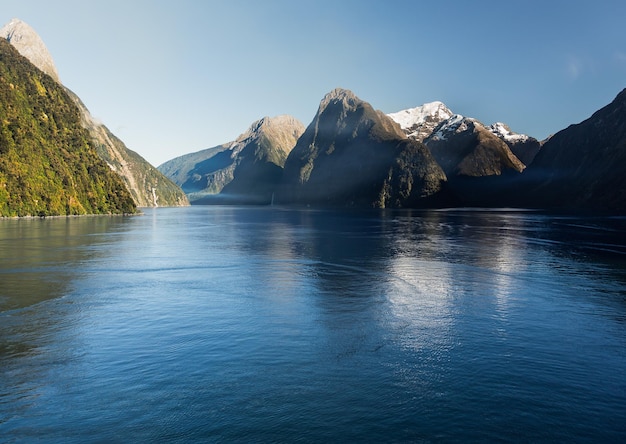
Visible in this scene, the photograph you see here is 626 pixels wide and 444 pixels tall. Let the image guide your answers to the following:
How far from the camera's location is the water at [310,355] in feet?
58.4

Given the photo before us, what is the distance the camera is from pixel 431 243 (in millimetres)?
89312

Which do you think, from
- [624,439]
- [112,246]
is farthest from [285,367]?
[112,246]

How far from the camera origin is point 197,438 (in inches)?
660

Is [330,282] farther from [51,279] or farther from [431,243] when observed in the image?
[431,243]

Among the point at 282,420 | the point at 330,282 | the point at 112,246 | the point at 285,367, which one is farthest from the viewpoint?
the point at 112,246

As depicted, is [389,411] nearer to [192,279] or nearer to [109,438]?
[109,438]

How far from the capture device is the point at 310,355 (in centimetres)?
2556

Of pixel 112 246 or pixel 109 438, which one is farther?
pixel 112 246

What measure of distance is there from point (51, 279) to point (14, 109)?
182049 millimetres

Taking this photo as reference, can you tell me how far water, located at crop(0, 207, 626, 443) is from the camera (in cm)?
1780

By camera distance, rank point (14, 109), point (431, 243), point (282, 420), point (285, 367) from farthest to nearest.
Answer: point (14, 109) < point (431, 243) < point (285, 367) < point (282, 420)

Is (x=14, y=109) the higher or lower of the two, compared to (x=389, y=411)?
higher

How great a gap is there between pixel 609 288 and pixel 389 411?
3810cm

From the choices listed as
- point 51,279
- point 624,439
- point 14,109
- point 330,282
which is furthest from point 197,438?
point 14,109
